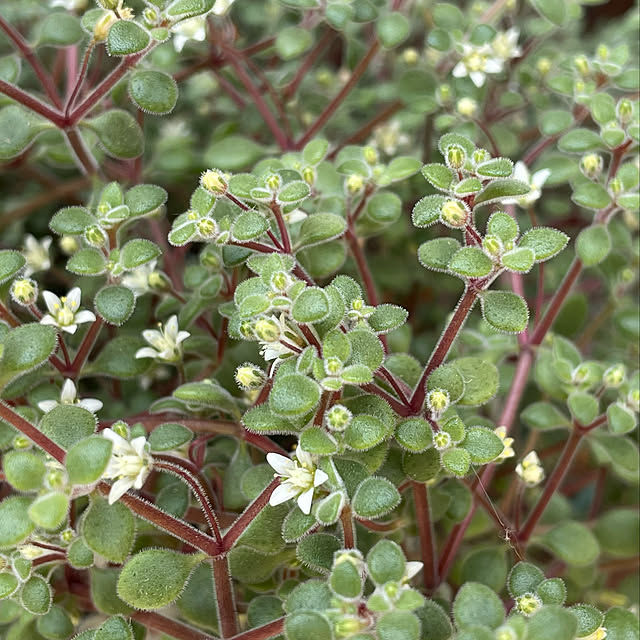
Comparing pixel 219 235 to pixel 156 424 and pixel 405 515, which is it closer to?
pixel 156 424

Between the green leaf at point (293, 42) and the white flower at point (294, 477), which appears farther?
the green leaf at point (293, 42)

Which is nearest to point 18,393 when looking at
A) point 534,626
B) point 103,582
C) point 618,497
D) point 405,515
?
point 103,582

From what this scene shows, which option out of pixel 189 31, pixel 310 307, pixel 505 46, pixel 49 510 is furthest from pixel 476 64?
pixel 49 510

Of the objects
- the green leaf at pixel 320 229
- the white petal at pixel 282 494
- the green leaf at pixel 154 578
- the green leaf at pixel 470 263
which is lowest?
the green leaf at pixel 154 578

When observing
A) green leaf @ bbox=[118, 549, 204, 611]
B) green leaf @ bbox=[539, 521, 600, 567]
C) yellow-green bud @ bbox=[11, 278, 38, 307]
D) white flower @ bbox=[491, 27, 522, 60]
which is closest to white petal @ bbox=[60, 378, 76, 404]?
yellow-green bud @ bbox=[11, 278, 38, 307]

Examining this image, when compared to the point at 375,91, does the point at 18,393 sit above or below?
below

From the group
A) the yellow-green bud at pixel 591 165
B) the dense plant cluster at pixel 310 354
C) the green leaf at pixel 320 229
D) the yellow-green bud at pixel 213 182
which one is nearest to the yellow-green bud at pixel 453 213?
the dense plant cluster at pixel 310 354

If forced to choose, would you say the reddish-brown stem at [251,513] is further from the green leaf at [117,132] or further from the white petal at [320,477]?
the green leaf at [117,132]

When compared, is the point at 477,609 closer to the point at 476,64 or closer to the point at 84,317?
the point at 84,317

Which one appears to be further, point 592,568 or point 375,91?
point 375,91
